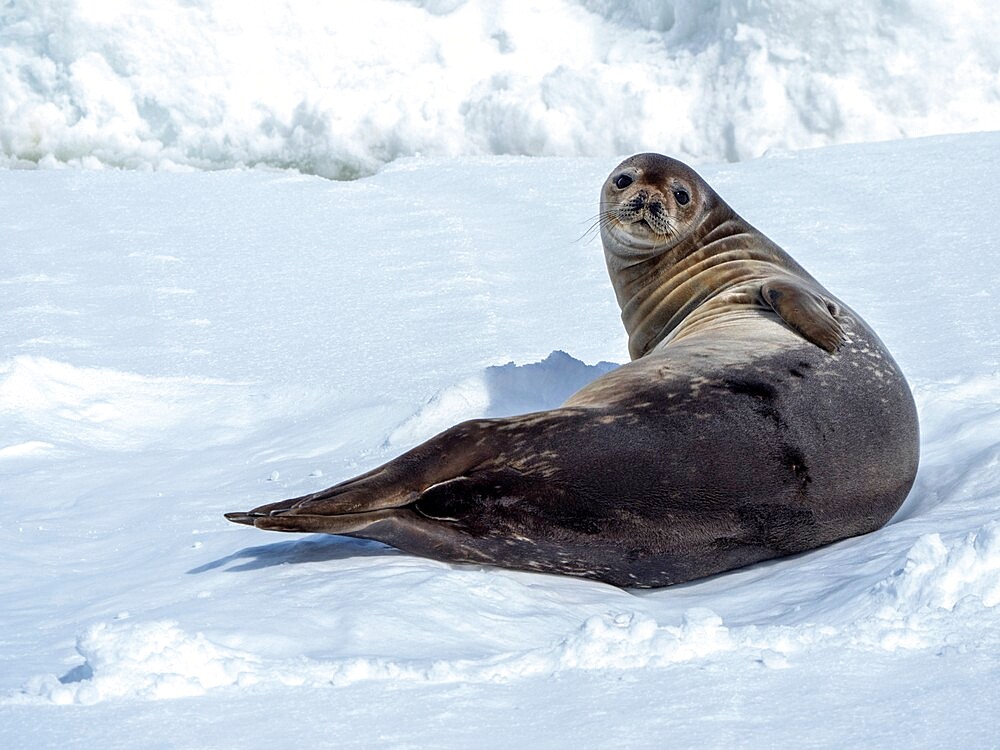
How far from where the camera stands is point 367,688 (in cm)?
178

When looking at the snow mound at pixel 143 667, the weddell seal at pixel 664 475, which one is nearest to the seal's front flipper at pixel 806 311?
the weddell seal at pixel 664 475

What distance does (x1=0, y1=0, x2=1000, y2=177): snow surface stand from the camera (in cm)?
915

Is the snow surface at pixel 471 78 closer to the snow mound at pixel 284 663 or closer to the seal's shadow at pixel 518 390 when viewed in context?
Answer: the seal's shadow at pixel 518 390

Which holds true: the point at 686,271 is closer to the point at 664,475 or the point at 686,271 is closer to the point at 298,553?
the point at 664,475

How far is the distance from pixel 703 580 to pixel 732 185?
14.2ft

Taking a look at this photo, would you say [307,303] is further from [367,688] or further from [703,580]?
[367,688]

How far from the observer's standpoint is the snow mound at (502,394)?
370 centimetres

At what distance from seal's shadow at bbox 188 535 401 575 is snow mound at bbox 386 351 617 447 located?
908 millimetres

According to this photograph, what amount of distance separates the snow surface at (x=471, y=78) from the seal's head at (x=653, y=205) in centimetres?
513

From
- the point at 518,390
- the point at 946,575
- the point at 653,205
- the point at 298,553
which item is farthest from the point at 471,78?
the point at 946,575

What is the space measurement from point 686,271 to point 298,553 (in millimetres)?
1951

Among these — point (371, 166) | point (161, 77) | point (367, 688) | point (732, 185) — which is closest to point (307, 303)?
point (732, 185)

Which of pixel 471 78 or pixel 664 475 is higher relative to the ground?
pixel 471 78

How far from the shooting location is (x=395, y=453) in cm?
350
